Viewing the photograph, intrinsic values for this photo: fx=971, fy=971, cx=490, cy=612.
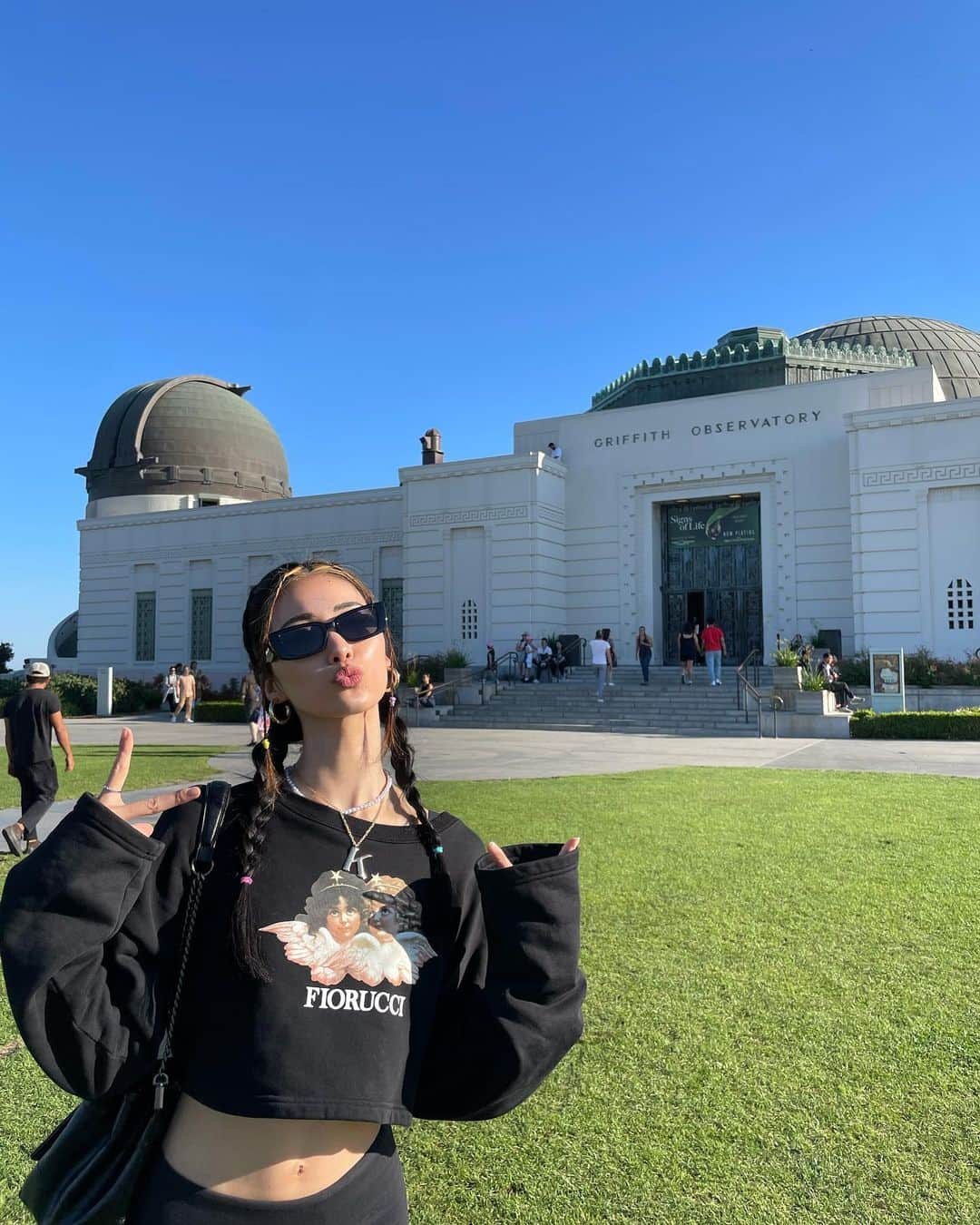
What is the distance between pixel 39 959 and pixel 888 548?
943 inches

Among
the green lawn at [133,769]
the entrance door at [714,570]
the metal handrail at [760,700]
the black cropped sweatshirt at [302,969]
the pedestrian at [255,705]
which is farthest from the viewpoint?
the entrance door at [714,570]

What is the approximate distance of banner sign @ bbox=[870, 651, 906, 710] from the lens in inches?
731

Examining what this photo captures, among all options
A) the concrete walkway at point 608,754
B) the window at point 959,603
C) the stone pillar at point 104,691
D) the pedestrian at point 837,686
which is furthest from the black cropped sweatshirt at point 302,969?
the stone pillar at point 104,691

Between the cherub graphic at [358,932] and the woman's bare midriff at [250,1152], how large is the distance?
240 mm

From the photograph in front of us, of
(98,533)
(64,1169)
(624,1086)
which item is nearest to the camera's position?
(64,1169)

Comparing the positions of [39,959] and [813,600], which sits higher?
[813,600]

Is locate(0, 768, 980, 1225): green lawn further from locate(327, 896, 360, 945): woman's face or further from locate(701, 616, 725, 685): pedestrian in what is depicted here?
locate(701, 616, 725, 685): pedestrian

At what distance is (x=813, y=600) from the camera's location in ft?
81.5

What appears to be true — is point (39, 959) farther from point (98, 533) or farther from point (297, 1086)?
point (98, 533)

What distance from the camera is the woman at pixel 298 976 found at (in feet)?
4.89

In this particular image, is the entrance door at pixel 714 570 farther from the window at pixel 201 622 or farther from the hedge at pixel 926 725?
the window at pixel 201 622

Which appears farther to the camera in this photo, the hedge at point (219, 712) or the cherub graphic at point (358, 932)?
the hedge at point (219, 712)

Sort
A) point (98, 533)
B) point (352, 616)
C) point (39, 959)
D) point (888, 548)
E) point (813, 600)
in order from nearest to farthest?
point (39, 959)
point (352, 616)
point (888, 548)
point (813, 600)
point (98, 533)

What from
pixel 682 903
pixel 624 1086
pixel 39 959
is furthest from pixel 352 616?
pixel 682 903
